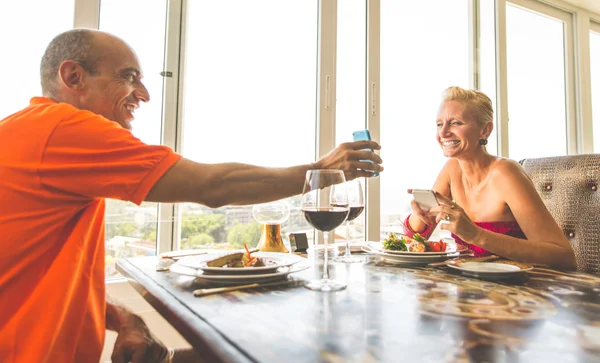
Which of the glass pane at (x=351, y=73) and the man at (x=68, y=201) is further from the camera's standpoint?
the glass pane at (x=351, y=73)

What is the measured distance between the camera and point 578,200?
1.43 metres

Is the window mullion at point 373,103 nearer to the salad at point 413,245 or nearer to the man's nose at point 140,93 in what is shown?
the salad at point 413,245

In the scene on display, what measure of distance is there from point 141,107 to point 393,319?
5.86 ft

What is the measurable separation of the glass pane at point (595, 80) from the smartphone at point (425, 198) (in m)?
3.90

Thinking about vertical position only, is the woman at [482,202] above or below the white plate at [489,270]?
above

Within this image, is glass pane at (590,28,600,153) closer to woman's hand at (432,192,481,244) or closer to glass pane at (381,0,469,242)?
glass pane at (381,0,469,242)

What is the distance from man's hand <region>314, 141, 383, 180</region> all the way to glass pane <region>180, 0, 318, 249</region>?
35.3 inches

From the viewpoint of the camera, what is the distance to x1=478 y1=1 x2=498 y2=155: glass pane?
340 cm

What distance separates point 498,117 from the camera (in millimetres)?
3430

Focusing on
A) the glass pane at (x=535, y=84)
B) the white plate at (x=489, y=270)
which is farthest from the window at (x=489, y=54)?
the white plate at (x=489, y=270)

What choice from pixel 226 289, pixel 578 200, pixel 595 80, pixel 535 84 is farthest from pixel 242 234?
pixel 595 80

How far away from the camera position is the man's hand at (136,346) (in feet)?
2.79

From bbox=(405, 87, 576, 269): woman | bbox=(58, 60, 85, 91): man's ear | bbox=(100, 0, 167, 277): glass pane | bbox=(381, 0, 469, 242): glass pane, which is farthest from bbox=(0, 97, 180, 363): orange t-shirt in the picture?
bbox=(381, 0, 469, 242): glass pane

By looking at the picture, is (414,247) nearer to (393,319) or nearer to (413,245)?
(413,245)
